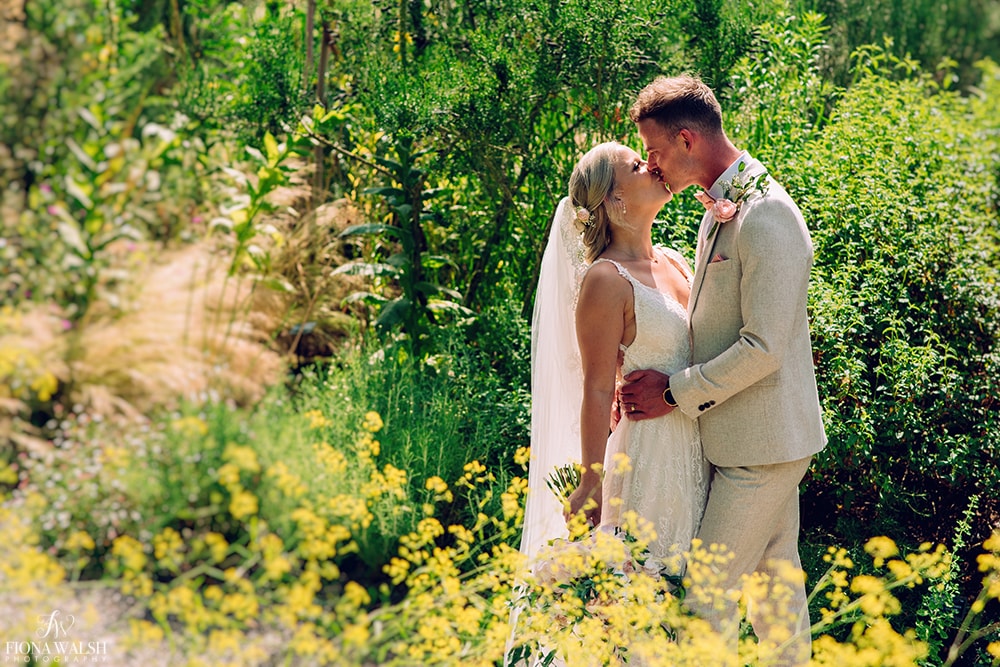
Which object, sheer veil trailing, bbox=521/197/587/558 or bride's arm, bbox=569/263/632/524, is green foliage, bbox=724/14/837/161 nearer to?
sheer veil trailing, bbox=521/197/587/558

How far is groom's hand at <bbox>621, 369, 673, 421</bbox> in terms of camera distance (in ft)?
7.93

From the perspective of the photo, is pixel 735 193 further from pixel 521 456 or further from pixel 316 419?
pixel 316 419

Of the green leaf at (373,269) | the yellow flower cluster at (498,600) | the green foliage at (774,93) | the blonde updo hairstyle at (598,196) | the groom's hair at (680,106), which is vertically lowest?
the yellow flower cluster at (498,600)

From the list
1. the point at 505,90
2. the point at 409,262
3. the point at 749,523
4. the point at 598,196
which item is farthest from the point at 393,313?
the point at 749,523

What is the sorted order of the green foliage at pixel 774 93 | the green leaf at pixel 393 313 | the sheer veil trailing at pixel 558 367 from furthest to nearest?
the green leaf at pixel 393 313
the green foliage at pixel 774 93
the sheer veil trailing at pixel 558 367

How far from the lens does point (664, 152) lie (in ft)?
7.89

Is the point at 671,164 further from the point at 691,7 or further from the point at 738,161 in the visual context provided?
the point at 691,7

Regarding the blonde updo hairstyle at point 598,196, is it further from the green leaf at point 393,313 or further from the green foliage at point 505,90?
the green leaf at point 393,313

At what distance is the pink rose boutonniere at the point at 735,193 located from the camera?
2.27 meters

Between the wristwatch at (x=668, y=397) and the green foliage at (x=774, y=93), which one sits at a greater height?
the green foliage at (x=774, y=93)

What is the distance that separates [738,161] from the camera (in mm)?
2359

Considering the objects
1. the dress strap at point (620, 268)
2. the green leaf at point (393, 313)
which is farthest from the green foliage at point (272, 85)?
the dress strap at point (620, 268)

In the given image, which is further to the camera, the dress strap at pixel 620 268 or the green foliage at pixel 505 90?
the green foliage at pixel 505 90

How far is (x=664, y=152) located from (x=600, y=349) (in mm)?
545
